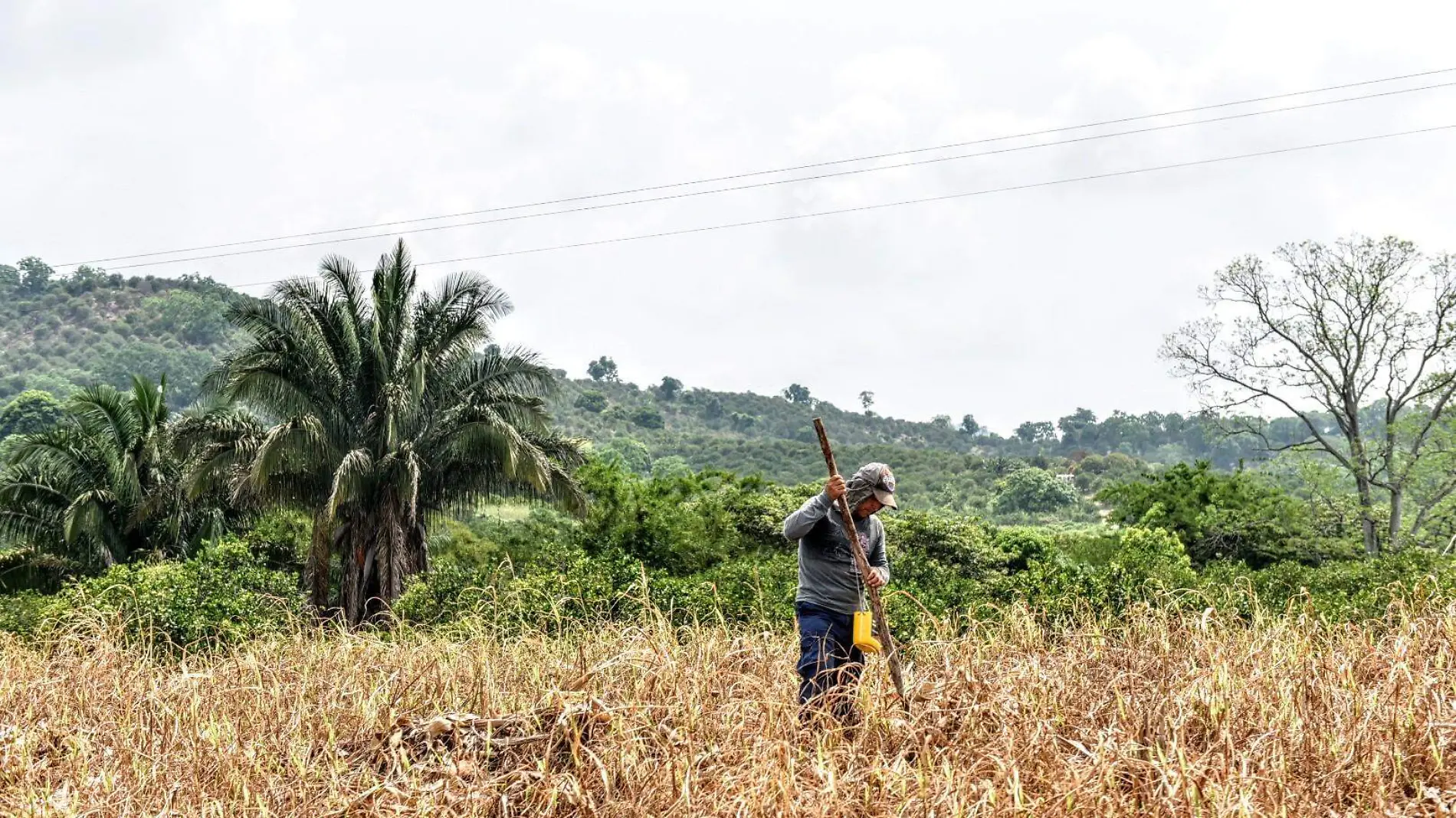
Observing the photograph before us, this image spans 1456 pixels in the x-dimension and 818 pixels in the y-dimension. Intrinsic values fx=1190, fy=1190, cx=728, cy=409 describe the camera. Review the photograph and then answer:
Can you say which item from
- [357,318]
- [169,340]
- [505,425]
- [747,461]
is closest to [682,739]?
[505,425]

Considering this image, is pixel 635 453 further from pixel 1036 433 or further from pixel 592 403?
pixel 1036 433

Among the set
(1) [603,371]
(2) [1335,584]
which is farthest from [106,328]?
(2) [1335,584]

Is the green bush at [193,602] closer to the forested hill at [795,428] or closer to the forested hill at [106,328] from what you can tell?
the forested hill at [795,428]

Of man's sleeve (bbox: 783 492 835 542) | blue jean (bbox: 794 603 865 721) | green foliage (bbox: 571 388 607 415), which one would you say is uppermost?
green foliage (bbox: 571 388 607 415)

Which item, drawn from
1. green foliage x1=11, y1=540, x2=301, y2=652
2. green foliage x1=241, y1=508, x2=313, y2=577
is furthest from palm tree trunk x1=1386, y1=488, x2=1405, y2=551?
green foliage x1=11, y1=540, x2=301, y2=652

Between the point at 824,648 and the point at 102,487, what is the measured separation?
2084cm

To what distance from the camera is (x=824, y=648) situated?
241 inches

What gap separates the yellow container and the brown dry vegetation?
190mm

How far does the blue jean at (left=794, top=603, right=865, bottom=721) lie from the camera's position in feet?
19.8

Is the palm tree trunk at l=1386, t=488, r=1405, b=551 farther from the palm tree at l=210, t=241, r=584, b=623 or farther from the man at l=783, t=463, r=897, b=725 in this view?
the man at l=783, t=463, r=897, b=725

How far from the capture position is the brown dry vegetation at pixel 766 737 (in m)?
A: 4.58

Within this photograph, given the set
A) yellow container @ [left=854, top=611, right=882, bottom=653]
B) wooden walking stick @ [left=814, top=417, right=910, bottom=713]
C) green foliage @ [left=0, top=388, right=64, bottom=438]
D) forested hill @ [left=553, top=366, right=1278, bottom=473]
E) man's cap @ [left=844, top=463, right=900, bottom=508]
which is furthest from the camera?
forested hill @ [left=553, top=366, right=1278, bottom=473]

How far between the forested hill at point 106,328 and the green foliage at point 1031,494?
59163 millimetres

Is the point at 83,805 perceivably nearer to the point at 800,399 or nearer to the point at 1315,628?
the point at 1315,628
